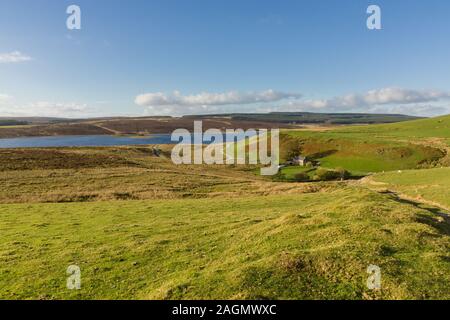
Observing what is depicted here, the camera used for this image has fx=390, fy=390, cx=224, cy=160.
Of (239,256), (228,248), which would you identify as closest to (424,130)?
(228,248)

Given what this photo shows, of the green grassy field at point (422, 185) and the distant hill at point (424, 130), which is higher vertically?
the distant hill at point (424, 130)

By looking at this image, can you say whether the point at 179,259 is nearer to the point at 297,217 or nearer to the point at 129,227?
the point at 297,217

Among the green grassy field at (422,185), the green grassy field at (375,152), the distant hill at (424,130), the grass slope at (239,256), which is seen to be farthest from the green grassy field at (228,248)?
the distant hill at (424,130)

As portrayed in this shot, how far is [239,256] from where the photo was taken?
18469 millimetres

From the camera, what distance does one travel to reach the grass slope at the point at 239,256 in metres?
14.5

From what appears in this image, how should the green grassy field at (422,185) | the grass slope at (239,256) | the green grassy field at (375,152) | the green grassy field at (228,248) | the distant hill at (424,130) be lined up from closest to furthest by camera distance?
the grass slope at (239,256) < the green grassy field at (228,248) < the green grassy field at (422,185) < the green grassy field at (375,152) < the distant hill at (424,130)

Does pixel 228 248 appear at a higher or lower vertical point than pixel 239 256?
lower

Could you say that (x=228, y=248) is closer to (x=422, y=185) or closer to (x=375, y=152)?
(x=422, y=185)

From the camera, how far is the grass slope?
1445 centimetres

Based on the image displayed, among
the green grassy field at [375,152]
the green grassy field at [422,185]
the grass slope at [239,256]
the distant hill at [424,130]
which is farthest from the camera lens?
the distant hill at [424,130]

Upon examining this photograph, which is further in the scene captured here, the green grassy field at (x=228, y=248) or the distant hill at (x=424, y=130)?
the distant hill at (x=424, y=130)

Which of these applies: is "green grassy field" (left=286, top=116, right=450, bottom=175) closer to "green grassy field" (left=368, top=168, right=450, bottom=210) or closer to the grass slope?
"green grassy field" (left=368, top=168, right=450, bottom=210)

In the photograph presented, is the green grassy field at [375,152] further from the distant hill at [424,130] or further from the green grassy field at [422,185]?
the green grassy field at [422,185]
